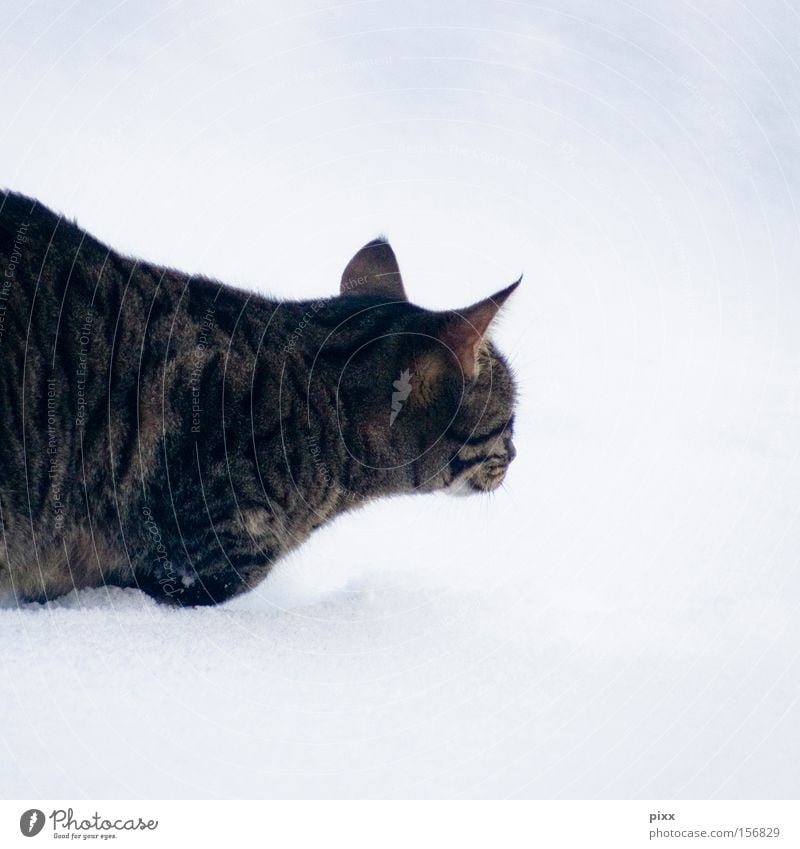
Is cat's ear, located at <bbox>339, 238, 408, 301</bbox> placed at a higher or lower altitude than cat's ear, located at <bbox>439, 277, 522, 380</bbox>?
higher

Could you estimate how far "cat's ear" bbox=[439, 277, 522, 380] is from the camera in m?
2.96

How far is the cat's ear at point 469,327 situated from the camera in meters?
2.96

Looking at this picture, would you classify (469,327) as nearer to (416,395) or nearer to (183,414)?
(416,395)

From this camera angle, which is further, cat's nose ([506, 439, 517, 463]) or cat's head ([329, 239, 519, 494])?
cat's nose ([506, 439, 517, 463])

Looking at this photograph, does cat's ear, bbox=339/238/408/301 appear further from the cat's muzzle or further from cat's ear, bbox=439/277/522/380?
the cat's muzzle

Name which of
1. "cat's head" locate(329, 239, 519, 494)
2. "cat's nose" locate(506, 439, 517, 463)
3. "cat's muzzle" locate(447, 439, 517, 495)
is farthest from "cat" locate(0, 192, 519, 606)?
"cat's nose" locate(506, 439, 517, 463)

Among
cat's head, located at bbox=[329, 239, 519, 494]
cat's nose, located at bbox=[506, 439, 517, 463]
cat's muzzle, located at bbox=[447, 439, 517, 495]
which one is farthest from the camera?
cat's nose, located at bbox=[506, 439, 517, 463]

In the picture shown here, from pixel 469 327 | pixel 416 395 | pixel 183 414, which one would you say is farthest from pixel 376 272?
pixel 183 414

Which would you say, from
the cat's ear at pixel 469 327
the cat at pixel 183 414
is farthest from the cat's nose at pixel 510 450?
the cat's ear at pixel 469 327

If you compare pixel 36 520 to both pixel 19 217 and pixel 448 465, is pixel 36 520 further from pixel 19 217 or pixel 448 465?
pixel 448 465

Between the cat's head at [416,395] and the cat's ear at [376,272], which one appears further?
the cat's ear at [376,272]

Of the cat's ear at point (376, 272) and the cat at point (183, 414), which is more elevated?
the cat's ear at point (376, 272)

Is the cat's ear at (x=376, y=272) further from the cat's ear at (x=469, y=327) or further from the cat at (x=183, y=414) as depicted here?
the cat's ear at (x=469, y=327)

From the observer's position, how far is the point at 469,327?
3.09 metres
